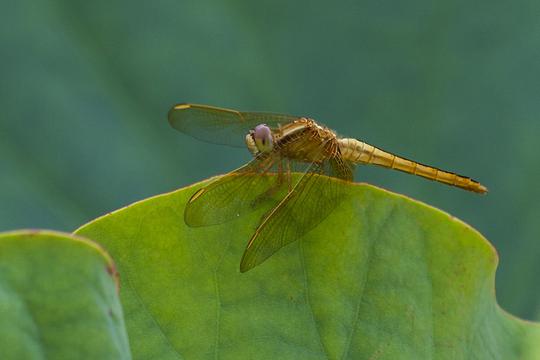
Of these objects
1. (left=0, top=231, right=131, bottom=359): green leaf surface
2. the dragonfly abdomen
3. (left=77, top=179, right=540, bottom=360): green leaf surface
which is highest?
(left=0, top=231, right=131, bottom=359): green leaf surface

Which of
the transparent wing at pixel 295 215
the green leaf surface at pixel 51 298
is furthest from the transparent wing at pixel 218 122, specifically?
the green leaf surface at pixel 51 298

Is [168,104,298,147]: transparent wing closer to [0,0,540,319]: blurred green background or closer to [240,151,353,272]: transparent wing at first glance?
[0,0,540,319]: blurred green background

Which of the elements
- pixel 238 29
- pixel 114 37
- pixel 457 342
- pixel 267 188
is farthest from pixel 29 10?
pixel 457 342

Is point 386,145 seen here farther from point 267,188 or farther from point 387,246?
point 387,246

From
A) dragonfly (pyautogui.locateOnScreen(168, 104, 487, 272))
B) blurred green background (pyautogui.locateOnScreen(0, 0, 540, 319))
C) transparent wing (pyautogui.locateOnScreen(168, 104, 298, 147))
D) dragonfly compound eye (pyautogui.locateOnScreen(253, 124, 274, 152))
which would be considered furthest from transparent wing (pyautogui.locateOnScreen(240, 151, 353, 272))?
blurred green background (pyautogui.locateOnScreen(0, 0, 540, 319))

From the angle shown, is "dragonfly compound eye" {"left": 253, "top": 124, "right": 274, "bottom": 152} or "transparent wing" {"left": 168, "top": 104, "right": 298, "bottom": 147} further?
"transparent wing" {"left": 168, "top": 104, "right": 298, "bottom": 147}

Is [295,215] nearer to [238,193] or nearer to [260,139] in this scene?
[238,193]

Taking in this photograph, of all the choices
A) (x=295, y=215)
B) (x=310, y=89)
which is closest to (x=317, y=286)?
(x=295, y=215)
